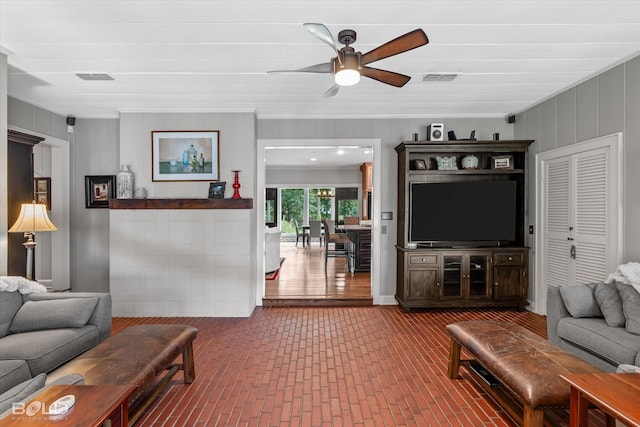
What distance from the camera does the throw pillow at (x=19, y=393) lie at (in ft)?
4.05

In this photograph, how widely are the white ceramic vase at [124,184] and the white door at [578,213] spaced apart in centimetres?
523

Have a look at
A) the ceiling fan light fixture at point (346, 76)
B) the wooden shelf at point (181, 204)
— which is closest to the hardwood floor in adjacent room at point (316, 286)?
the wooden shelf at point (181, 204)

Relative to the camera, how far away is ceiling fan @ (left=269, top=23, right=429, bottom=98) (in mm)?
1876

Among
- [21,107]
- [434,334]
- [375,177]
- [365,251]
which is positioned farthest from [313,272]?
[21,107]

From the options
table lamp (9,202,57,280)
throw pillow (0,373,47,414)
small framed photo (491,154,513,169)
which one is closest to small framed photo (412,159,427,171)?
small framed photo (491,154,513,169)

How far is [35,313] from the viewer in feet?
8.07

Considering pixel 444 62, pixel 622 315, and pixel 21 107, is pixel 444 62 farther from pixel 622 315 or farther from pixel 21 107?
pixel 21 107

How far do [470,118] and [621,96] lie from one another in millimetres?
1751

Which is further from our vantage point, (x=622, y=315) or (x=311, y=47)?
(x=311, y=47)

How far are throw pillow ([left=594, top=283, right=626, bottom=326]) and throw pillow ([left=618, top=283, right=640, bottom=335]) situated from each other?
0.03m

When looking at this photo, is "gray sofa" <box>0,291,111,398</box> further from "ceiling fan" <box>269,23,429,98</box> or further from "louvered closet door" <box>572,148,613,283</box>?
"louvered closet door" <box>572,148,613,283</box>

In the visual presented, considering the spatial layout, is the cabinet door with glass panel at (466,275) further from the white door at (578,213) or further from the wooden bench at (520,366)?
the wooden bench at (520,366)

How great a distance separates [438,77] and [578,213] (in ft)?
6.99

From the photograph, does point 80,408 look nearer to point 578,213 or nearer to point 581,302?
point 581,302
